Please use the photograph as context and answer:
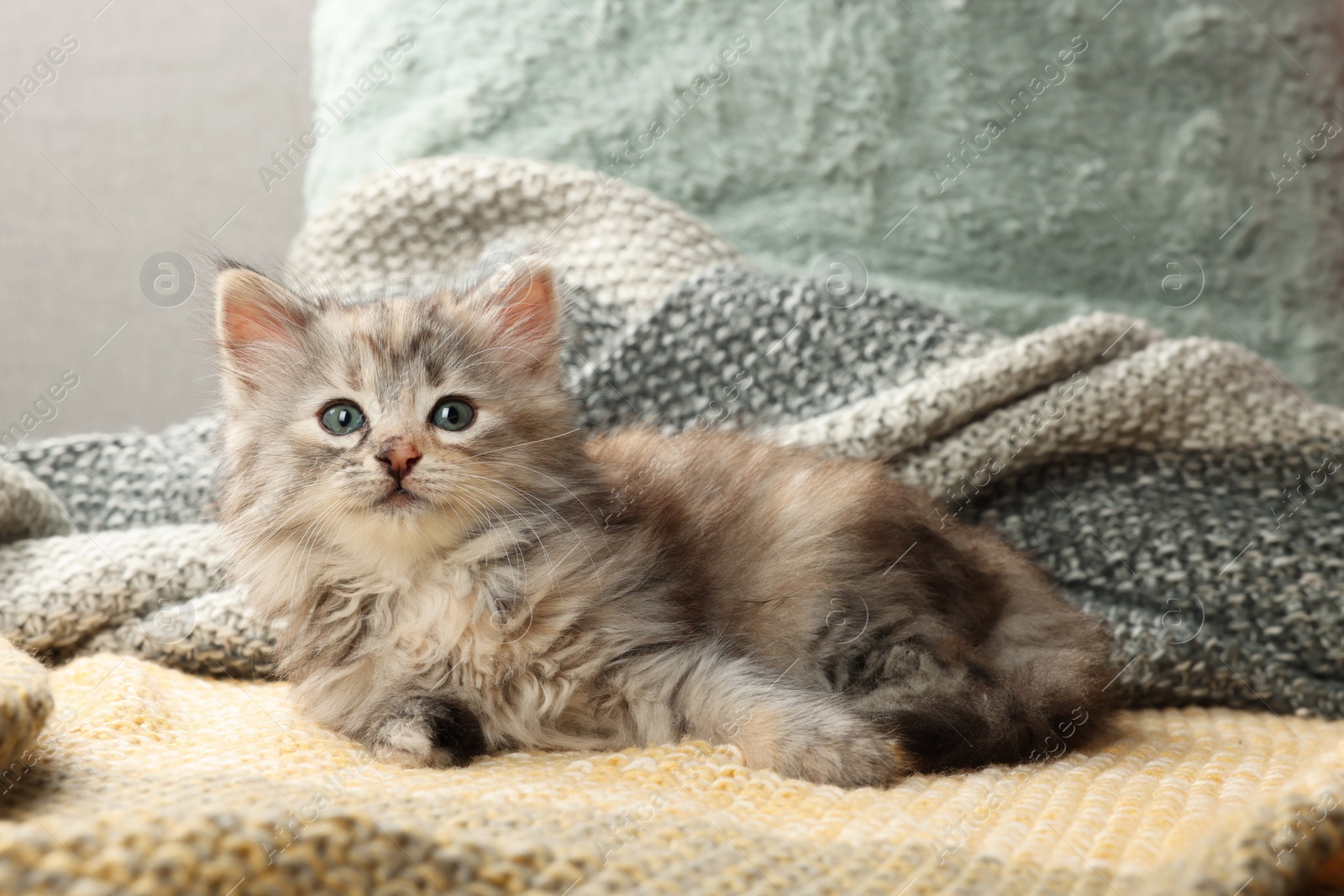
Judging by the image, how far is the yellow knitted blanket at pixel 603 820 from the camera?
2.59ft

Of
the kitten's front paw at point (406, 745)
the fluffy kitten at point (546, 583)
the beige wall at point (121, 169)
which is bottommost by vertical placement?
the kitten's front paw at point (406, 745)

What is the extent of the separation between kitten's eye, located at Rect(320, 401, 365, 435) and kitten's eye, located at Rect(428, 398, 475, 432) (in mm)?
97

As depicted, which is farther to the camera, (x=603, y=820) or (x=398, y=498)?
(x=398, y=498)

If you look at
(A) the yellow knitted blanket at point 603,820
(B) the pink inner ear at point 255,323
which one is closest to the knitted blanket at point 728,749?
(A) the yellow knitted blanket at point 603,820

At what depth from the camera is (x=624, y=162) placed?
255cm

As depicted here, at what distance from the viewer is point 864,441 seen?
6.29 ft

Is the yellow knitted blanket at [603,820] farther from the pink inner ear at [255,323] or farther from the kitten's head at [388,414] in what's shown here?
the pink inner ear at [255,323]

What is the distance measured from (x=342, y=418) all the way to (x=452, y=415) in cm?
15

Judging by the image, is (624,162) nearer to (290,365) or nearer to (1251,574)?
(290,365)

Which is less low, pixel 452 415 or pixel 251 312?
pixel 251 312

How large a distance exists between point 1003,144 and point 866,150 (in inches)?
13.0

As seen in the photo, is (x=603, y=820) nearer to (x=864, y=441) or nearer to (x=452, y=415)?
(x=452, y=415)

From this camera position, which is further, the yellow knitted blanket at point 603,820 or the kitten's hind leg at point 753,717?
the kitten's hind leg at point 753,717

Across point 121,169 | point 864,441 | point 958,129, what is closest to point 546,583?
point 864,441
